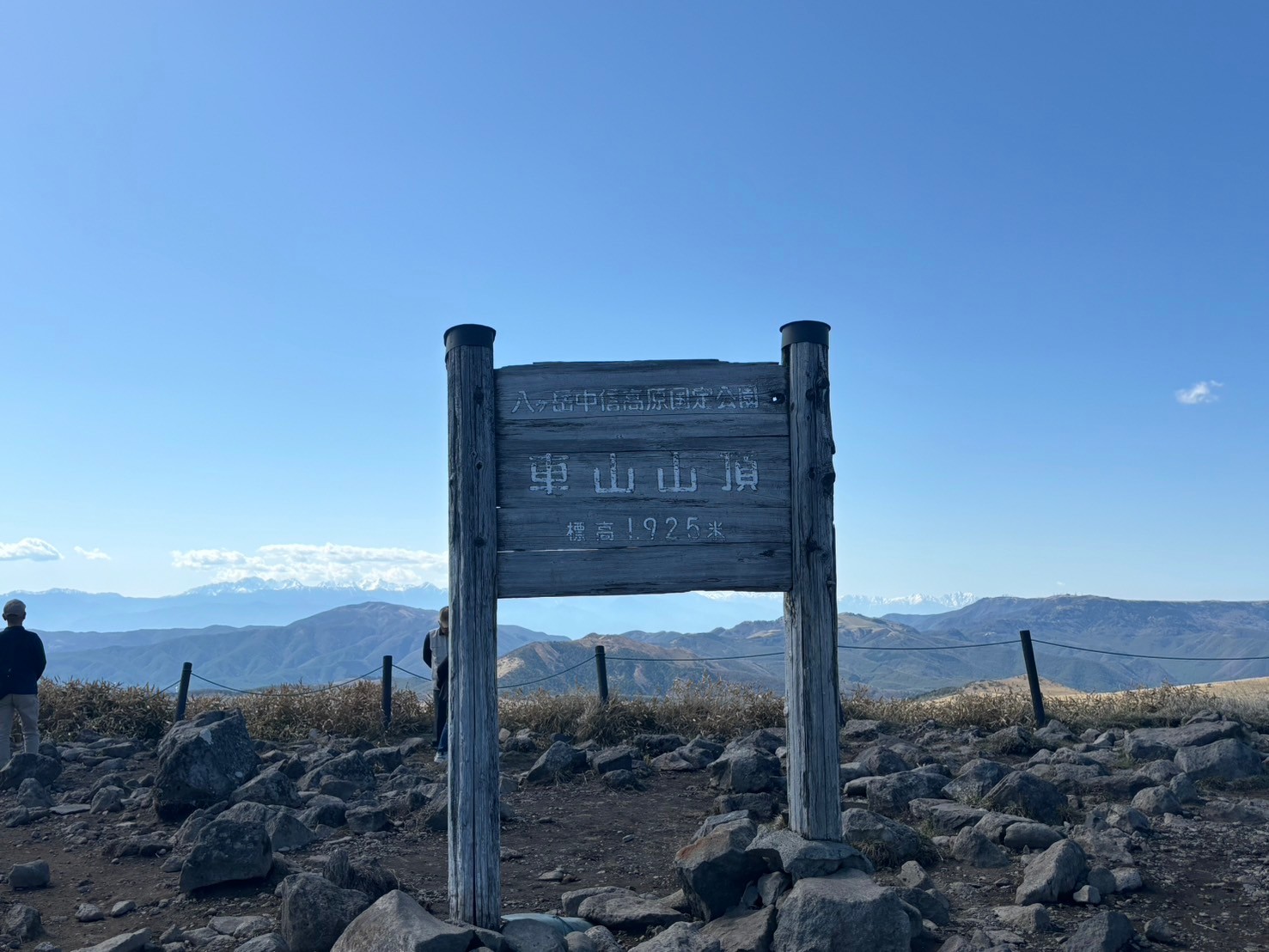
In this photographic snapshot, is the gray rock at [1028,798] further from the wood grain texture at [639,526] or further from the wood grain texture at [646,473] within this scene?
the wood grain texture at [646,473]

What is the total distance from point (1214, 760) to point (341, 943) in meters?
8.80

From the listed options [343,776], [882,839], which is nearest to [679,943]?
[882,839]

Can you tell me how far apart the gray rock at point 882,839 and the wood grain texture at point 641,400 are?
311cm

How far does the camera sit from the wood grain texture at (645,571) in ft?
18.3

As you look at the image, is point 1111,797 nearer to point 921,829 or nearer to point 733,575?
point 921,829

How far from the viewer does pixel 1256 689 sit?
26.2 m

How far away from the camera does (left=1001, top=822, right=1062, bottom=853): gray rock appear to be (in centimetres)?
692

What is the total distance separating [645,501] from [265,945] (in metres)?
3.21

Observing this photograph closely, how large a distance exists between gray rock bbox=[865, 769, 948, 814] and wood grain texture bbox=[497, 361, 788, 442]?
161 inches

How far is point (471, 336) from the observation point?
5.65 meters

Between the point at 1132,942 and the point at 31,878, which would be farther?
the point at 31,878

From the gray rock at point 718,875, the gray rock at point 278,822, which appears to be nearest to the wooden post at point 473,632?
the gray rock at point 718,875

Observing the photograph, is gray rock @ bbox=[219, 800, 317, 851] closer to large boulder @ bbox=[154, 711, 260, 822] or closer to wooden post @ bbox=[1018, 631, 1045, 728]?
large boulder @ bbox=[154, 711, 260, 822]

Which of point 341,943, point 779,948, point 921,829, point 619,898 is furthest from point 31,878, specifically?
point 921,829
